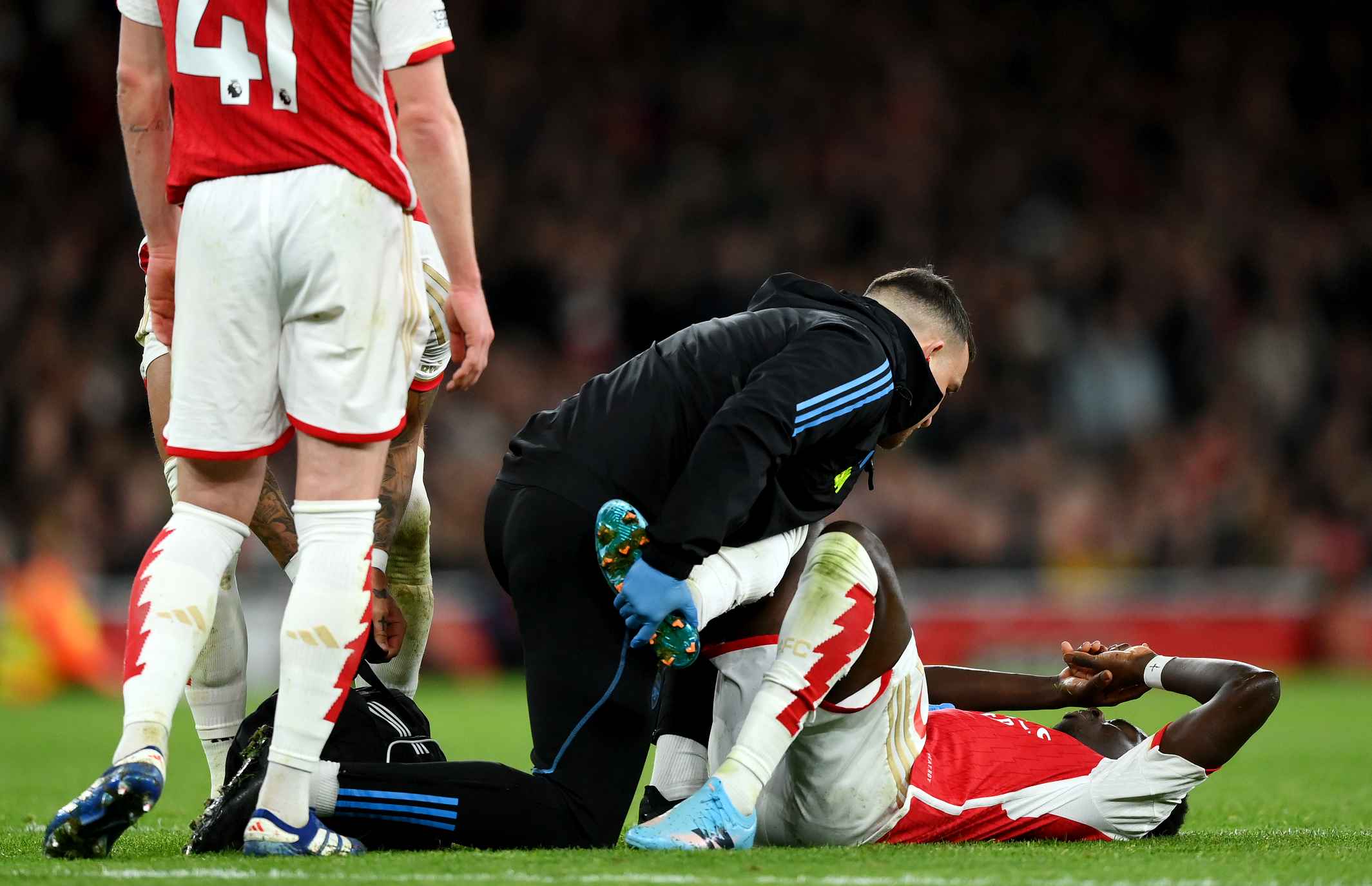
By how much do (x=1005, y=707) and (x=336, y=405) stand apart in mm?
1830

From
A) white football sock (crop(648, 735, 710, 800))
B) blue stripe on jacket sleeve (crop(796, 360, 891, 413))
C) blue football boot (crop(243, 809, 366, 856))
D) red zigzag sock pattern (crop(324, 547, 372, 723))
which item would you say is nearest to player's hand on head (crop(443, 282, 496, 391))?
red zigzag sock pattern (crop(324, 547, 372, 723))

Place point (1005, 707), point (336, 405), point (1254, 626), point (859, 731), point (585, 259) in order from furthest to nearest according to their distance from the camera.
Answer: point (585, 259) → point (1254, 626) → point (1005, 707) → point (859, 731) → point (336, 405)

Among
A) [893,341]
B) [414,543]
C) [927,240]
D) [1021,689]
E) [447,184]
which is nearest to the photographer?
[447,184]

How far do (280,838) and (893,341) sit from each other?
5.40 feet

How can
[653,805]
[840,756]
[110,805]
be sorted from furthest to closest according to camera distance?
[653,805] < [840,756] < [110,805]

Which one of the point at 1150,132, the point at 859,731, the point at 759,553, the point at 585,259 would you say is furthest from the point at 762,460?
the point at 1150,132

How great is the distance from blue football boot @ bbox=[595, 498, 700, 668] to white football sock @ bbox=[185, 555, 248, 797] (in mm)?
1022

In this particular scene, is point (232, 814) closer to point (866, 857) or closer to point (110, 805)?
point (110, 805)

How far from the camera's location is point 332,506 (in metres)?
3.07

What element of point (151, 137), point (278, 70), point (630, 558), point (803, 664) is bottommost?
point (803, 664)

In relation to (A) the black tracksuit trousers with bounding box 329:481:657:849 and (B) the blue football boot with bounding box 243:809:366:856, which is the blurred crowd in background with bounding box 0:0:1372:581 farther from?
(B) the blue football boot with bounding box 243:809:366:856

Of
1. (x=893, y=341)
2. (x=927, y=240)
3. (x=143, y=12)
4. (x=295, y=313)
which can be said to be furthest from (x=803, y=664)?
(x=927, y=240)

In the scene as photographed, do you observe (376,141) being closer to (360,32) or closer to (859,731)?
(360,32)

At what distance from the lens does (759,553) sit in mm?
3533
